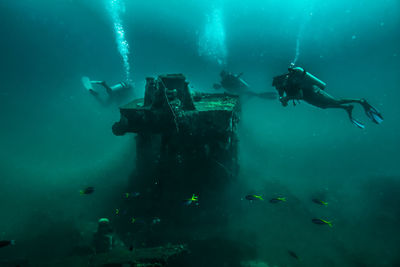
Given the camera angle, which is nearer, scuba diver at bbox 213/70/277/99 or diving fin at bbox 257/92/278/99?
scuba diver at bbox 213/70/277/99

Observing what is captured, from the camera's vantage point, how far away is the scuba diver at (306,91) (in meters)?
6.51

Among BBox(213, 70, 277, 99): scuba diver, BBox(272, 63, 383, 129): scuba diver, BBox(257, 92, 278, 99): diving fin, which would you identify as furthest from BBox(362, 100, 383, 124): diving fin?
BBox(257, 92, 278, 99): diving fin

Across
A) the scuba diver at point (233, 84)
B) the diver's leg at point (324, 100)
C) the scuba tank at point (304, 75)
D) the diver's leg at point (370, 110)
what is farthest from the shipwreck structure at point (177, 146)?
the scuba diver at point (233, 84)

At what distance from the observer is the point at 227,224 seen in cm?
774

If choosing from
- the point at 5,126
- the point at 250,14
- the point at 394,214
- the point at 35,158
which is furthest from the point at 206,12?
the point at 5,126

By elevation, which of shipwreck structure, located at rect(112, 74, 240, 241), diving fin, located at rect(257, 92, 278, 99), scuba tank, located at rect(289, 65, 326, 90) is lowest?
shipwreck structure, located at rect(112, 74, 240, 241)

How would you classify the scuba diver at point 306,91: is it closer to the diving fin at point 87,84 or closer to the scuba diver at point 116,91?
the scuba diver at point 116,91

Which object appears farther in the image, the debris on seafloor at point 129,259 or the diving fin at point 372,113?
the diving fin at point 372,113

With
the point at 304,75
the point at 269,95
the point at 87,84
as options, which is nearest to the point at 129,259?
the point at 304,75

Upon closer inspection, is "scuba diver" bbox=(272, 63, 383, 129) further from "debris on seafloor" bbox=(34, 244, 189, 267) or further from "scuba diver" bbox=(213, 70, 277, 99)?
"scuba diver" bbox=(213, 70, 277, 99)

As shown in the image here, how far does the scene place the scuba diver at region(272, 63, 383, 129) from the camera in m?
6.51

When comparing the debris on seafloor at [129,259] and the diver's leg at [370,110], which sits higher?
the diver's leg at [370,110]

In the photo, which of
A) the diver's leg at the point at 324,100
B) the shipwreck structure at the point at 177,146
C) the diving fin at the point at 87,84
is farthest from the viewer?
the diving fin at the point at 87,84

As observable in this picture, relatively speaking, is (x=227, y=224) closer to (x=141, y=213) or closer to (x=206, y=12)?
(x=141, y=213)
